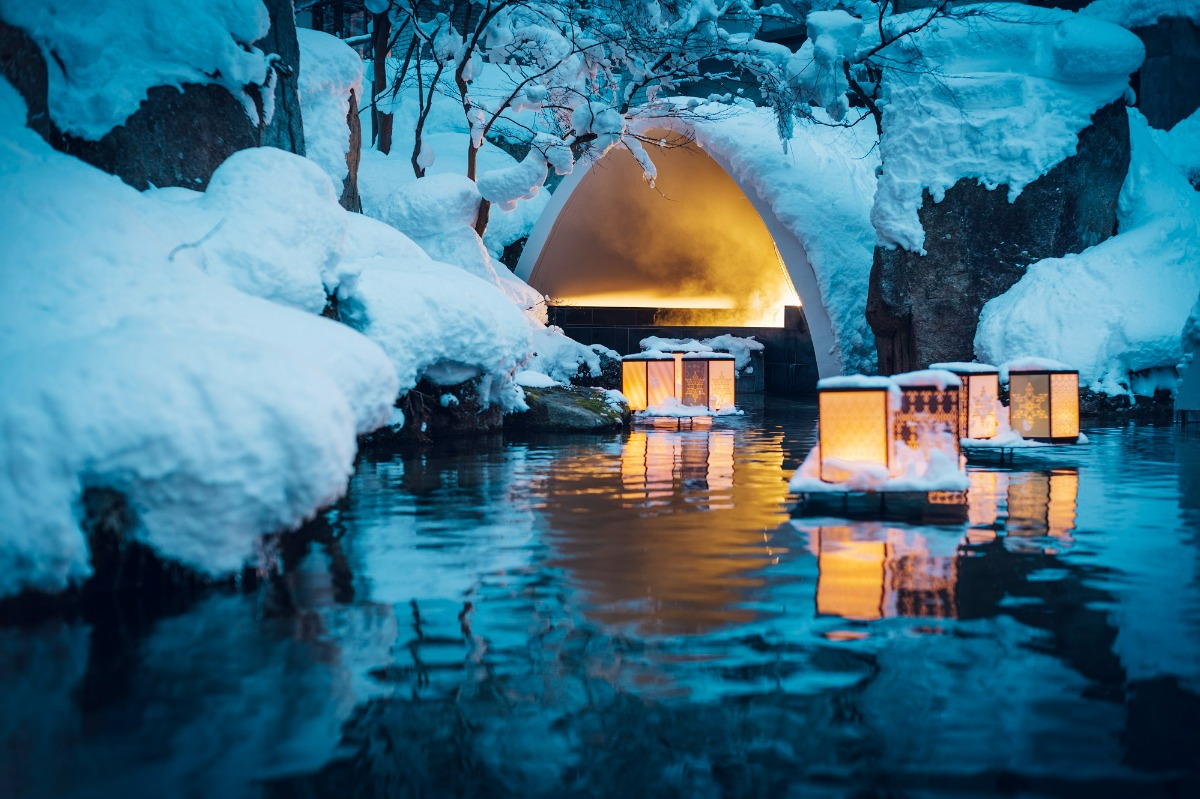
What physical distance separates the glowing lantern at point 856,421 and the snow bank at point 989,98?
11175mm

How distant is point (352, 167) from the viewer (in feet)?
53.9

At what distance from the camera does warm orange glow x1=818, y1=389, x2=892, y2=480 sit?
6152 millimetres

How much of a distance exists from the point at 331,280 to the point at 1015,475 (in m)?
5.85

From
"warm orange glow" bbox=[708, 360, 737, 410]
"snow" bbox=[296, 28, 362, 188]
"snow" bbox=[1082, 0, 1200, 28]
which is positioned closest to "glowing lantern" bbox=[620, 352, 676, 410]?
"warm orange glow" bbox=[708, 360, 737, 410]

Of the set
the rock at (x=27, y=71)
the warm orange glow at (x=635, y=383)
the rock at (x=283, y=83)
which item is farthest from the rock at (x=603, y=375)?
the rock at (x=27, y=71)

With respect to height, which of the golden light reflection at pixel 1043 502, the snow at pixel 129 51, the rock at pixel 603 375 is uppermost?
the snow at pixel 129 51

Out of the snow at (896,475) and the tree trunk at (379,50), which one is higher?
the tree trunk at (379,50)

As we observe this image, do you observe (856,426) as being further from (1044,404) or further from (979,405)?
(1044,404)

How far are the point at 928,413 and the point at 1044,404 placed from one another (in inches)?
129

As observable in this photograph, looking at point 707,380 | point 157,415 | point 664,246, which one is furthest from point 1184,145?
point 157,415

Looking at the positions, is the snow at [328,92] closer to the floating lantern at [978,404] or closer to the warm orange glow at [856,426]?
the floating lantern at [978,404]

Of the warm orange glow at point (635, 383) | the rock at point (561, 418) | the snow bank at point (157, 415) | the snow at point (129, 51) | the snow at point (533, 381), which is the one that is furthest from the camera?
the warm orange glow at point (635, 383)

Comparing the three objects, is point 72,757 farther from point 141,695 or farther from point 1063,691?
point 1063,691

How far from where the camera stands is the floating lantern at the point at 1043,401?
9031 mm
